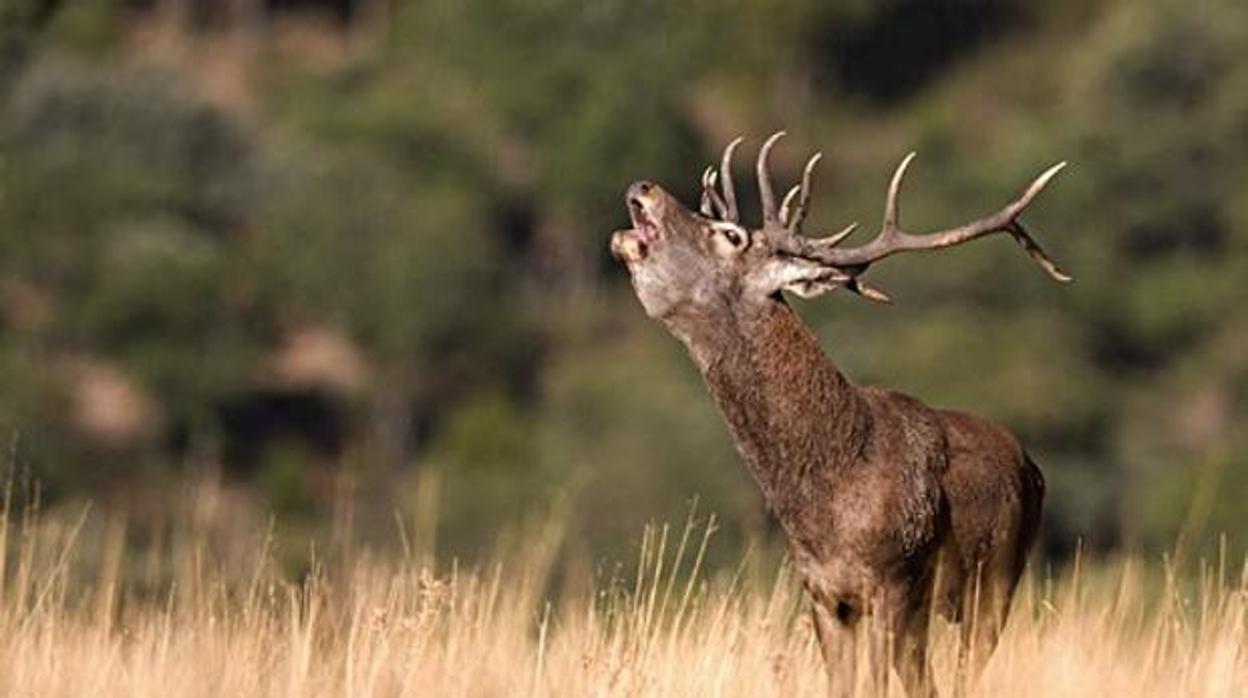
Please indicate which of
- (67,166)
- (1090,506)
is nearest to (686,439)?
(1090,506)

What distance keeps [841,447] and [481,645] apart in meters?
1.40

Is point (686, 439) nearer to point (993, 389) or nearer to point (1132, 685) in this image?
point (993, 389)

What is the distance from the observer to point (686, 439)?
86.6 meters

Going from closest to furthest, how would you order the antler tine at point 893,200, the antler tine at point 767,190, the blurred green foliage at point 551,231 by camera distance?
the antler tine at point 893,200 < the antler tine at point 767,190 < the blurred green foliage at point 551,231

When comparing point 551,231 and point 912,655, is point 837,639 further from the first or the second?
point 551,231

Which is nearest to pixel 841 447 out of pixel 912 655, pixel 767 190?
pixel 912 655

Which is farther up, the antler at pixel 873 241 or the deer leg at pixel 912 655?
the antler at pixel 873 241

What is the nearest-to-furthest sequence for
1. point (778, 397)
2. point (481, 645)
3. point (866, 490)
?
point (481, 645) → point (866, 490) → point (778, 397)

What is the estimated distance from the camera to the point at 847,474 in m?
13.3

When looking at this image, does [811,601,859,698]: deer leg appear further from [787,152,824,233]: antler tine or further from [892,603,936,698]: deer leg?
[787,152,824,233]: antler tine

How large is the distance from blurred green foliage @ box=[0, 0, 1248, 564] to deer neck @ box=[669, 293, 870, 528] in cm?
6313

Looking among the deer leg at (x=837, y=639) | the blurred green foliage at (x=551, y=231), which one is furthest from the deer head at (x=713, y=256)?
the blurred green foliage at (x=551, y=231)

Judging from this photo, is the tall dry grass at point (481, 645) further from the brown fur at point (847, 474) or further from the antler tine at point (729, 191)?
the antler tine at point (729, 191)

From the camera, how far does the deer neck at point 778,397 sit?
1331 cm
